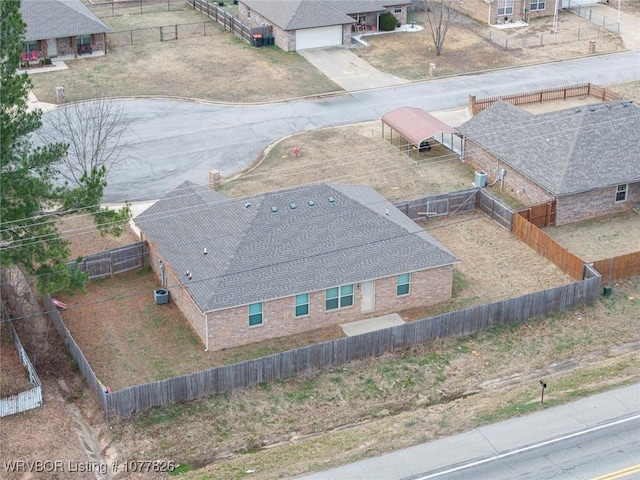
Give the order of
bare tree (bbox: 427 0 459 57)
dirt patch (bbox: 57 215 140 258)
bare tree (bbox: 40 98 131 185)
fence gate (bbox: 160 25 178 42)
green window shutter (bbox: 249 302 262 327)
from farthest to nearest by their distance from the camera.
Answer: fence gate (bbox: 160 25 178 42) → bare tree (bbox: 427 0 459 57) → bare tree (bbox: 40 98 131 185) → dirt patch (bbox: 57 215 140 258) → green window shutter (bbox: 249 302 262 327)

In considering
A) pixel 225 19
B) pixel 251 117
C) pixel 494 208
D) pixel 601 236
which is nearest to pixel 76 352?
pixel 494 208

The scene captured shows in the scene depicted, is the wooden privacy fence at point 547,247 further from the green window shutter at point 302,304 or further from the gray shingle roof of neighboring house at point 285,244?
the green window shutter at point 302,304

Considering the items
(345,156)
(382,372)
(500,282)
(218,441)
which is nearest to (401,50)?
(345,156)

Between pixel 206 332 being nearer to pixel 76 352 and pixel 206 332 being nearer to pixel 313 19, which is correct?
pixel 76 352

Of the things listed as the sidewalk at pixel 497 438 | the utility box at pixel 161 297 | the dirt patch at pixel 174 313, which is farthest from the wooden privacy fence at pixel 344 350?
the utility box at pixel 161 297

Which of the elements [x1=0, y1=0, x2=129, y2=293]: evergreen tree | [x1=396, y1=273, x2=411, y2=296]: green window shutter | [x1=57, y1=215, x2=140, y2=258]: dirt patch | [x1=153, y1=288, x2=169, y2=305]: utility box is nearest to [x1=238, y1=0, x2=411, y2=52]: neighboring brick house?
[x1=57, y1=215, x2=140, y2=258]: dirt patch

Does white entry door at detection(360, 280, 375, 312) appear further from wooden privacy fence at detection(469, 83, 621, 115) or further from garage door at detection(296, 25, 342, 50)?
garage door at detection(296, 25, 342, 50)
